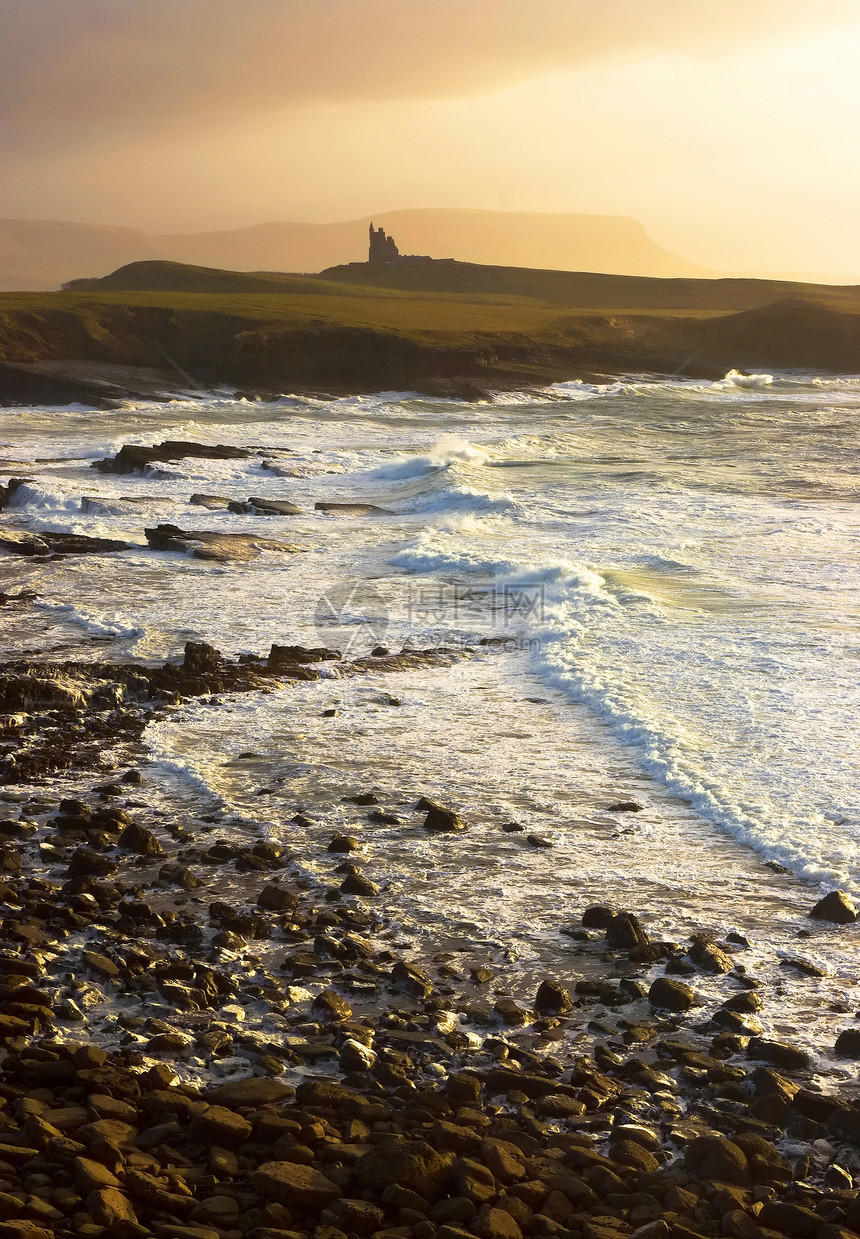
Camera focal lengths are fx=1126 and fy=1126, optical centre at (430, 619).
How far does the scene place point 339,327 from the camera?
6950 cm

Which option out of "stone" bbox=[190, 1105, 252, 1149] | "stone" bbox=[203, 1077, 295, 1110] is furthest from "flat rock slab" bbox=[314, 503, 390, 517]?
"stone" bbox=[190, 1105, 252, 1149]

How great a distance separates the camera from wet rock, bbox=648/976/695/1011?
6258 millimetres

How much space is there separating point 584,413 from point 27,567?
40.4m

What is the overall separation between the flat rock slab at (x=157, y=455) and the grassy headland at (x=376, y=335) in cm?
2436

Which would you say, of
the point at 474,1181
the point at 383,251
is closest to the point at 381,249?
the point at 383,251

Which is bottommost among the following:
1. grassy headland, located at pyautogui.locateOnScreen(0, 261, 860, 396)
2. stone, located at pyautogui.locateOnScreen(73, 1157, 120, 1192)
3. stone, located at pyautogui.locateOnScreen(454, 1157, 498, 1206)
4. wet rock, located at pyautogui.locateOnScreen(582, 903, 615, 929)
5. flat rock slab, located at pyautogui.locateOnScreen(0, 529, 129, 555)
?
stone, located at pyautogui.locateOnScreen(454, 1157, 498, 1206)

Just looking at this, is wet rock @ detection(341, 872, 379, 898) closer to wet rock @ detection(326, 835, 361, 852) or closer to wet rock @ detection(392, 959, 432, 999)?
wet rock @ detection(326, 835, 361, 852)

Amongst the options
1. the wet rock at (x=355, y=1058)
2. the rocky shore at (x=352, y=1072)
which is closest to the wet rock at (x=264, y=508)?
the rocky shore at (x=352, y=1072)

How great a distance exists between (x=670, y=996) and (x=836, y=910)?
5.75ft

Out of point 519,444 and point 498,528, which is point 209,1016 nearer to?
point 498,528

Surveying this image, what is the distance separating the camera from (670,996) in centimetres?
627

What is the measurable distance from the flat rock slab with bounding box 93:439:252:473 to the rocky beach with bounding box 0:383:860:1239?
57.2ft

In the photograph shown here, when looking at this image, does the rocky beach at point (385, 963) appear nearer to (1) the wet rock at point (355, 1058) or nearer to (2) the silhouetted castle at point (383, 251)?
(1) the wet rock at point (355, 1058)

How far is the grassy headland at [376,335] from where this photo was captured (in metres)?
65.9
